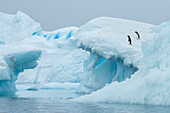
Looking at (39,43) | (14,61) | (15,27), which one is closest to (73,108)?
(14,61)

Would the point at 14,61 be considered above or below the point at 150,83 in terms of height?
below

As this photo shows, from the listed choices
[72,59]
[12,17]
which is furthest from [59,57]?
[12,17]

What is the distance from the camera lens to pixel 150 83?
962 centimetres

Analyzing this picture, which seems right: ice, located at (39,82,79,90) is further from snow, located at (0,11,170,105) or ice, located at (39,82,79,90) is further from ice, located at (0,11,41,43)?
ice, located at (0,11,41,43)

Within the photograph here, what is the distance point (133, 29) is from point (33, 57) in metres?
7.96

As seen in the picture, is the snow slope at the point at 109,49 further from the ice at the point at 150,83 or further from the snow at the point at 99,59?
the ice at the point at 150,83

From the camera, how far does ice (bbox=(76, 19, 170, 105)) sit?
9.49 m

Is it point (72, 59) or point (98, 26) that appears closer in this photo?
point (98, 26)

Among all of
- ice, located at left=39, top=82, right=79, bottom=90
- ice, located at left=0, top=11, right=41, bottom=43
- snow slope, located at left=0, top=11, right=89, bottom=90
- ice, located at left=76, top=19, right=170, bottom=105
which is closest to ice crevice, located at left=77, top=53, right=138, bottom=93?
ice, located at left=39, top=82, right=79, bottom=90

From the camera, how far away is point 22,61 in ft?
81.3

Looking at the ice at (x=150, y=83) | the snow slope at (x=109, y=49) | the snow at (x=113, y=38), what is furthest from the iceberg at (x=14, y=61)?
the ice at (x=150, y=83)

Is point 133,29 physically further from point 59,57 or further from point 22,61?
point 59,57

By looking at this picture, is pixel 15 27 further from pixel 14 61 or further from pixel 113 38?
pixel 113 38

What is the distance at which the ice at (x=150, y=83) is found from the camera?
9.49m
